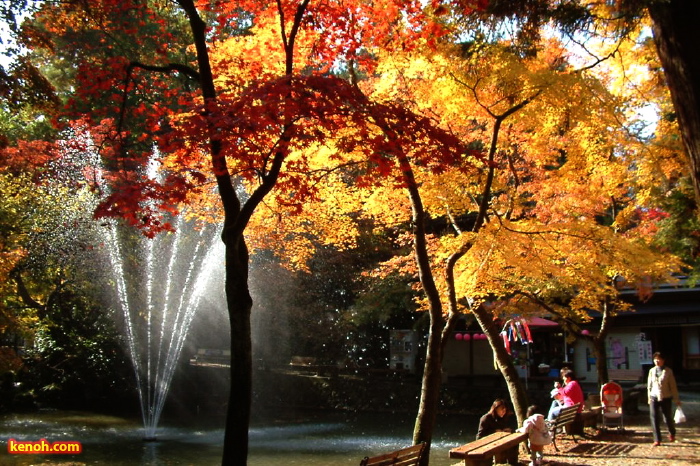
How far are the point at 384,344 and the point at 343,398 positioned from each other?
12.5ft

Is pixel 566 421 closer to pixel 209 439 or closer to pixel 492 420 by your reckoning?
pixel 492 420

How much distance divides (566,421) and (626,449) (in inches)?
43.6

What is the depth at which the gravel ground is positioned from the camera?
9.97 m

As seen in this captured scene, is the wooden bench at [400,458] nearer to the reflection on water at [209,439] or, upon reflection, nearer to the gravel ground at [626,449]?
the gravel ground at [626,449]

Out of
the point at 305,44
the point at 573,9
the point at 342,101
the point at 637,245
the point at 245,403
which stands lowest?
the point at 245,403

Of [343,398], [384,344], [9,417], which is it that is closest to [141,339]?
[9,417]

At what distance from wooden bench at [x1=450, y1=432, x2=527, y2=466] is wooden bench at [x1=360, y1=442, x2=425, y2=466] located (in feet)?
2.91

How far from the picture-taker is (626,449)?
36.7 ft

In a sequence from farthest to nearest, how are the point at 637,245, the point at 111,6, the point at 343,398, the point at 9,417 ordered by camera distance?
the point at 343,398
the point at 9,417
the point at 637,245
the point at 111,6

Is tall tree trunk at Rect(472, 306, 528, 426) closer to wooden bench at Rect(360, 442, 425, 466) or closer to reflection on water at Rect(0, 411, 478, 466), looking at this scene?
reflection on water at Rect(0, 411, 478, 466)

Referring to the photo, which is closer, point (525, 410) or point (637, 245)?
point (637, 245)

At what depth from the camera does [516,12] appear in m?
6.94

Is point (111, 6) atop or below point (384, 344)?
atop

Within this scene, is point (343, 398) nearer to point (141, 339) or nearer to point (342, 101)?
point (141, 339)
